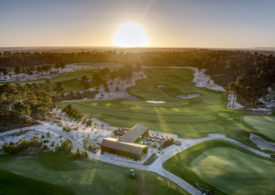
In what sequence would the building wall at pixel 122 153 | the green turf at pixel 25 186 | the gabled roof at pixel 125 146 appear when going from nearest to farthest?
the green turf at pixel 25 186
the building wall at pixel 122 153
the gabled roof at pixel 125 146

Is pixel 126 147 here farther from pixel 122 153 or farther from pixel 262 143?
pixel 262 143

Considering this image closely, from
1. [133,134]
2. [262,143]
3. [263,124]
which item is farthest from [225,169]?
[263,124]

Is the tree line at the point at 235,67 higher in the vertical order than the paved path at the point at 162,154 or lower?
higher

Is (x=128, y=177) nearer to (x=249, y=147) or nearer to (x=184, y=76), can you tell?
(x=249, y=147)

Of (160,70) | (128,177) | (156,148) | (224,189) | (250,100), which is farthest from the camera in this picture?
(160,70)

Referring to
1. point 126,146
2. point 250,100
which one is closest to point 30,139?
point 126,146

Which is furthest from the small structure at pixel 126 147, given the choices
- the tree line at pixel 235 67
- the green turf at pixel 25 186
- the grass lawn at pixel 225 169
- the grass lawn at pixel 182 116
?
the tree line at pixel 235 67

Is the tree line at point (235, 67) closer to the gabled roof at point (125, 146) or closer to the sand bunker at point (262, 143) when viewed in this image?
the sand bunker at point (262, 143)
